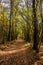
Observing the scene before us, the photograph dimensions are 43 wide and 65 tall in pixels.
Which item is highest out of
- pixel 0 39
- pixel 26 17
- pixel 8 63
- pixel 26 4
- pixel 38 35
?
pixel 26 4

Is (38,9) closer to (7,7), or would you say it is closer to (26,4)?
(26,4)

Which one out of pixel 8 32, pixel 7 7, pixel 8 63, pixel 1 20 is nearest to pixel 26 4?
pixel 8 63

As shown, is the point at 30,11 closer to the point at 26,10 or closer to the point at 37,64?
the point at 26,10

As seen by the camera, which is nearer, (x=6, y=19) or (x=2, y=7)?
(x=2, y=7)

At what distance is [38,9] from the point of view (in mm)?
13656

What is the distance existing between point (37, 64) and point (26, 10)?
6132 mm

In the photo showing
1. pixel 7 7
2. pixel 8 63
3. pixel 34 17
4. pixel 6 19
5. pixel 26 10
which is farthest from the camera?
pixel 6 19

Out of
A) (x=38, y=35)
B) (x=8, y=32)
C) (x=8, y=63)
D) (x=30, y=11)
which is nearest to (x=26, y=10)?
(x=30, y=11)

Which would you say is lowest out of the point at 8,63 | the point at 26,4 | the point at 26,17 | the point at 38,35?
the point at 8,63

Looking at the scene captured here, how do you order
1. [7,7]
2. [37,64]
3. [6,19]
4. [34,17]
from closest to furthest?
1. [37,64]
2. [34,17]
3. [7,7]
4. [6,19]

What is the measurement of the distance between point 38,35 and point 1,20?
45.5 ft

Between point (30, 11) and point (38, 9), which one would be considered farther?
point (30, 11)

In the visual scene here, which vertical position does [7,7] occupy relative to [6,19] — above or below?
above

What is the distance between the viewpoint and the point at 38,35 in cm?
1381
